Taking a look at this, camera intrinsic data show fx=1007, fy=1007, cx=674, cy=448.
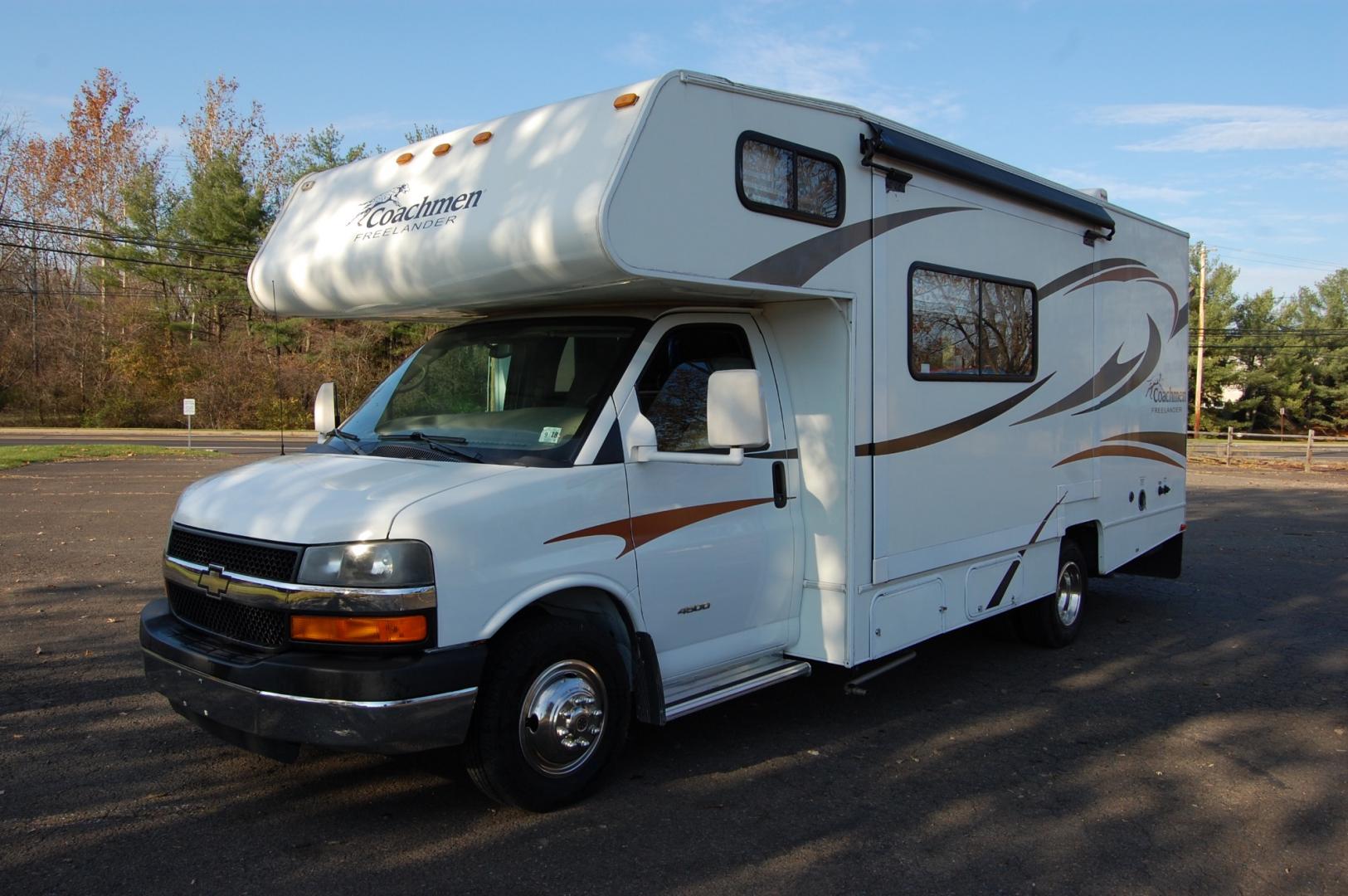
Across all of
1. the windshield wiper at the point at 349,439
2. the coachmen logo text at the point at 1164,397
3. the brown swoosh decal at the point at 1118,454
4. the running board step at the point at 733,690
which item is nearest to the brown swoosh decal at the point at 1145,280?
the coachmen logo text at the point at 1164,397

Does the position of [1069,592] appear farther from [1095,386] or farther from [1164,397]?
[1164,397]

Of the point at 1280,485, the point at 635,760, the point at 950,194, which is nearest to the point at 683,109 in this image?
the point at 950,194

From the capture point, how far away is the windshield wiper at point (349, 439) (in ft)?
15.5

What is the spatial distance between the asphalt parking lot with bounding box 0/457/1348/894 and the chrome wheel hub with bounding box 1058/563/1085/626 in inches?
10.3

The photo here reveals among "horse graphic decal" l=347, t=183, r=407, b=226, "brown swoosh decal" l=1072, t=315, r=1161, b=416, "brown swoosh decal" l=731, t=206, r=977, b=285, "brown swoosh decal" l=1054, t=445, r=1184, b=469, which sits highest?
"horse graphic decal" l=347, t=183, r=407, b=226

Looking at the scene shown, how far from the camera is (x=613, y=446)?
4.30 meters

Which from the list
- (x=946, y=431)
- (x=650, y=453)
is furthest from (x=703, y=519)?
(x=946, y=431)

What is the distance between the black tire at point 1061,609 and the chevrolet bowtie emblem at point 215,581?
5.25 m

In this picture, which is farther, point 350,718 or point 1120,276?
point 1120,276

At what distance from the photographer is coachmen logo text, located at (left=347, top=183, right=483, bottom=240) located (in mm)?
4582

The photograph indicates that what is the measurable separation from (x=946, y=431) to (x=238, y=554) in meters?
3.77

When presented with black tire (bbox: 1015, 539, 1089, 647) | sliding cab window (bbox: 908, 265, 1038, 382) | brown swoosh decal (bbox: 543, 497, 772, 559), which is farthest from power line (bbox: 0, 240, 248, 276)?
brown swoosh decal (bbox: 543, 497, 772, 559)

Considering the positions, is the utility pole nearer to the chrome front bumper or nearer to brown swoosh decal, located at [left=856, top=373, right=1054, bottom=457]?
brown swoosh decal, located at [left=856, top=373, right=1054, bottom=457]

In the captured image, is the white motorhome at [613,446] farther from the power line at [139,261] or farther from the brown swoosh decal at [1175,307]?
the power line at [139,261]
